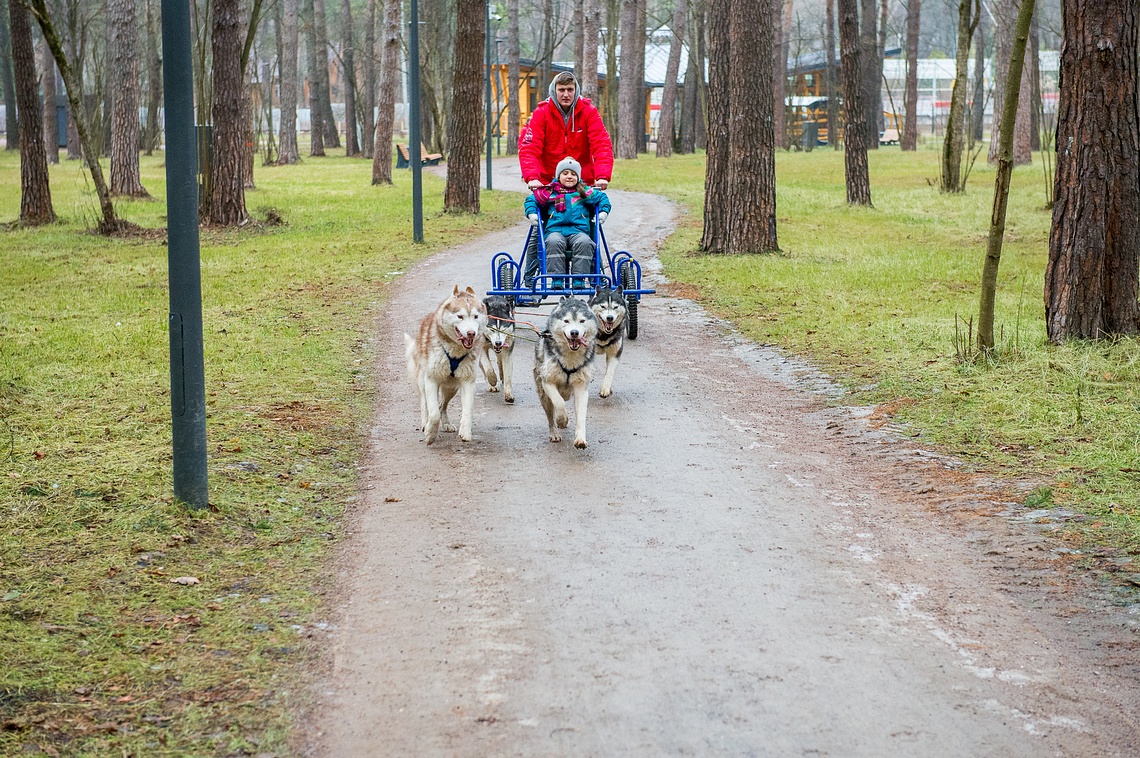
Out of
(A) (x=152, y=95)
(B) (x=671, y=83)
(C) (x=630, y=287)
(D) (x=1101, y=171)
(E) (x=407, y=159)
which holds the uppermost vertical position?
(B) (x=671, y=83)

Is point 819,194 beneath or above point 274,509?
above

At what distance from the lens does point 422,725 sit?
398cm

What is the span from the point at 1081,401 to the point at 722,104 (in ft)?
34.7

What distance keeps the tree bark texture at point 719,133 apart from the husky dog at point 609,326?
351 inches

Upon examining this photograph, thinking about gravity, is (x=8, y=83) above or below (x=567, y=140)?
above

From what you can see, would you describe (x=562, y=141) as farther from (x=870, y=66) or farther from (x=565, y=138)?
(x=870, y=66)

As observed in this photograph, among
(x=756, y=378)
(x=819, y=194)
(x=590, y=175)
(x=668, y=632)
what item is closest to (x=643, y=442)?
(x=756, y=378)

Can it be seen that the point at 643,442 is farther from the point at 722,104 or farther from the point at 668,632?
the point at 722,104

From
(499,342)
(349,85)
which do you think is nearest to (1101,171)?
(499,342)

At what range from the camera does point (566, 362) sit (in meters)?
7.82

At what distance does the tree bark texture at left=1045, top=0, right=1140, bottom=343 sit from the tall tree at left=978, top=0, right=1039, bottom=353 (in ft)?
0.52

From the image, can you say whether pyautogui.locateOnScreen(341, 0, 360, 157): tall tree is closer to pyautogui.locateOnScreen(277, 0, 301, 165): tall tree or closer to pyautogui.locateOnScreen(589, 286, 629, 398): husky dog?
pyautogui.locateOnScreen(277, 0, 301, 165): tall tree

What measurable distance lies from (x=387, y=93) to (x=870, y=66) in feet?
81.7

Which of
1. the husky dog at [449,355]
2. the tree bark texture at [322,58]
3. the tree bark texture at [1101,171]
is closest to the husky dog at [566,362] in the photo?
the husky dog at [449,355]
